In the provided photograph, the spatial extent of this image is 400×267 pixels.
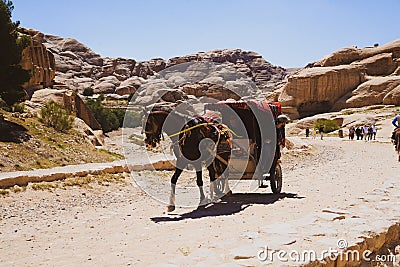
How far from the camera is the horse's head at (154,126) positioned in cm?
891

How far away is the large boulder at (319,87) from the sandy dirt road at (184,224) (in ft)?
173

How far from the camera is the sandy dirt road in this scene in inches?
187

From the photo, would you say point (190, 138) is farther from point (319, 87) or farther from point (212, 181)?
point (319, 87)

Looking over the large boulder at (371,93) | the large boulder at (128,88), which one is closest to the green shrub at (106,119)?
the large boulder at (371,93)

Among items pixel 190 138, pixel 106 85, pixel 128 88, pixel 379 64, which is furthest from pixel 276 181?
pixel 106 85

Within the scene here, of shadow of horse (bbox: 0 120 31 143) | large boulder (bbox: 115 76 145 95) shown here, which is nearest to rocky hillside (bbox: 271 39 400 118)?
large boulder (bbox: 115 76 145 95)

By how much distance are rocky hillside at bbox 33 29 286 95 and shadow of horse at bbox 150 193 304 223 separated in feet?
249

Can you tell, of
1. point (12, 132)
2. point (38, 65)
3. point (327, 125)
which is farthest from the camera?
point (327, 125)

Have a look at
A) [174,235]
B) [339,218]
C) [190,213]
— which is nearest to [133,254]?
[174,235]

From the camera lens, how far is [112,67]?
11388 centimetres

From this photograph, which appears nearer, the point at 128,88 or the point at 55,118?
the point at 55,118

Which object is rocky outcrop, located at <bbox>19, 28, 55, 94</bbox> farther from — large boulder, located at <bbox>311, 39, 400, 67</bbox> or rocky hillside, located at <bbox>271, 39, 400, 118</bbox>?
large boulder, located at <bbox>311, 39, 400, 67</bbox>

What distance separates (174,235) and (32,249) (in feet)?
7.23

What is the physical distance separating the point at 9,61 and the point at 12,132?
4.56m
